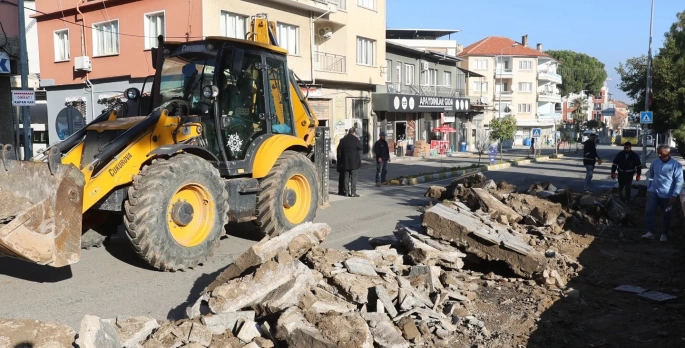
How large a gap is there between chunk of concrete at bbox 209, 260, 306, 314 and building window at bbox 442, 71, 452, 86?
135 feet

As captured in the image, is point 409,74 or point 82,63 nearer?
point 82,63

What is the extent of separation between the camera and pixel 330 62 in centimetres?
2986

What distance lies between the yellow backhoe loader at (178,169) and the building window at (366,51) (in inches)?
862

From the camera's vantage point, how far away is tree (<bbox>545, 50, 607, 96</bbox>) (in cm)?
9088

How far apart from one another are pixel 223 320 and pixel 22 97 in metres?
12.2

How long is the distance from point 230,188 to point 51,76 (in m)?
21.1

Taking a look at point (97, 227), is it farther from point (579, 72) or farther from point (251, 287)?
point (579, 72)

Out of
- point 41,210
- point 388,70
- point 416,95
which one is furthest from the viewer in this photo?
point 416,95

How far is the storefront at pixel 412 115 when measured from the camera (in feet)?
114

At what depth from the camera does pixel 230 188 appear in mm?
8500

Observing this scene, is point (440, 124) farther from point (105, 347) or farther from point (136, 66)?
point (105, 347)

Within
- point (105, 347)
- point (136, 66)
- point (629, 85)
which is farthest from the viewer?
point (629, 85)

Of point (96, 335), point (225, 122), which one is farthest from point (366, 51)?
point (96, 335)

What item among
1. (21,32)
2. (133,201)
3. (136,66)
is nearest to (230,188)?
(133,201)
